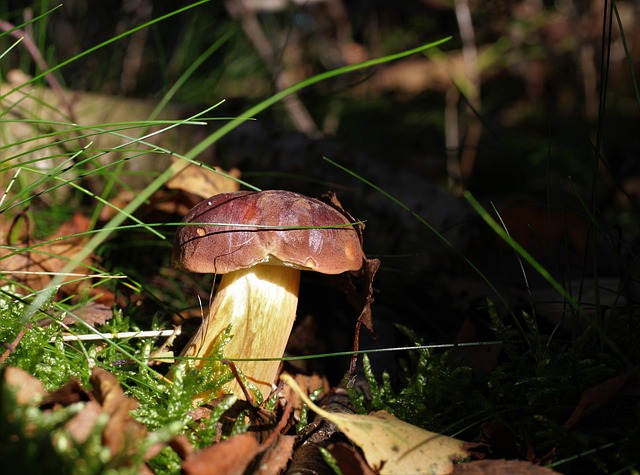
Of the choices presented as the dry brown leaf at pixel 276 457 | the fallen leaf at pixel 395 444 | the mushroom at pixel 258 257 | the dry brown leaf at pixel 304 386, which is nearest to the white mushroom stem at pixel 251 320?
the mushroom at pixel 258 257

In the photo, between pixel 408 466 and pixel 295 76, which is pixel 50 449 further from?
pixel 295 76

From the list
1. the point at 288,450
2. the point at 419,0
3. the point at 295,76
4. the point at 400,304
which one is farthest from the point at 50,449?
the point at 419,0

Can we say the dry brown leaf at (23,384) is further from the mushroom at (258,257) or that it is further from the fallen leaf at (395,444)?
the fallen leaf at (395,444)

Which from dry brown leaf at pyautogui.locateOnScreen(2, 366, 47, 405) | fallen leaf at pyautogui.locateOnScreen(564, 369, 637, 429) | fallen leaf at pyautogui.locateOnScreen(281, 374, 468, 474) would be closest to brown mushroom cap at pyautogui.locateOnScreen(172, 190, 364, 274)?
fallen leaf at pyautogui.locateOnScreen(281, 374, 468, 474)

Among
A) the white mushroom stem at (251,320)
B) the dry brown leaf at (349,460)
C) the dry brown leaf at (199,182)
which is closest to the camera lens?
the dry brown leaf at (349,460)

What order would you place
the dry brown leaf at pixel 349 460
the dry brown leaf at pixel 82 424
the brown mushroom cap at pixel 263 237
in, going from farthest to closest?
the brown mushroom cap at pixel 263 237 → the dry brown leaf at pixel 349 460 → the dry brown leaf at pixel 82 424

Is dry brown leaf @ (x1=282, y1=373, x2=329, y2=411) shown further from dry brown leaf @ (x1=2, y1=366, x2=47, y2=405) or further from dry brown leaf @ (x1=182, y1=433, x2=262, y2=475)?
dry brown leaf @ (x1=2, y1=366, x2=47, y2=405)
